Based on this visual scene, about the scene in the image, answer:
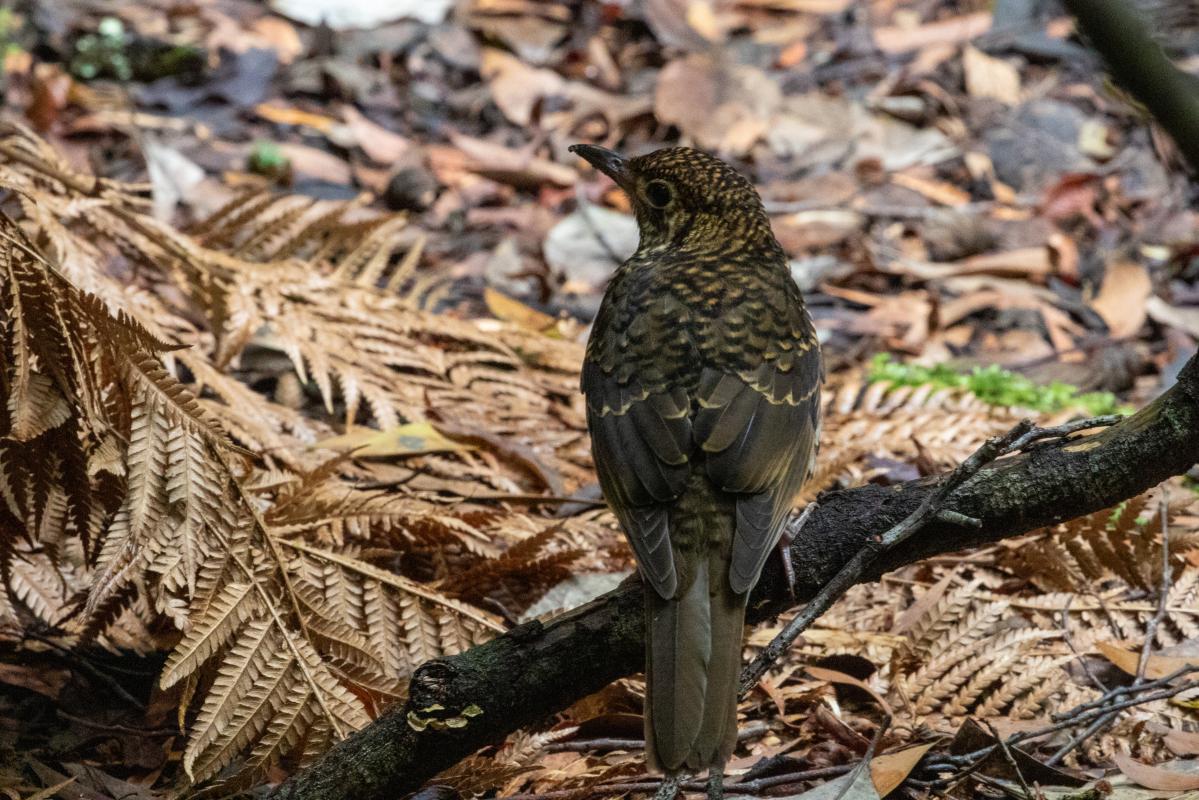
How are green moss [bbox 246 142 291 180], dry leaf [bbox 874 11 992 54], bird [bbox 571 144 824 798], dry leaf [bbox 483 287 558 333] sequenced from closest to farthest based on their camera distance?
bird [bbox 571 144 824 798] < dry leaf [bbox 483 287 558 333] < green moss [bbox 246 142 291 180] < dry leaf [bbox 874 11 992 54]

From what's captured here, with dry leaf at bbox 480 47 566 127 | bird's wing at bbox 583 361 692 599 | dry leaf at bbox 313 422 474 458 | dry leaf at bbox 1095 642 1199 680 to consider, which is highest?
bird's wing at bbox 583 361 692 599

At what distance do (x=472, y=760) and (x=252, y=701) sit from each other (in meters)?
0.54

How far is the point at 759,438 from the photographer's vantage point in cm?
329

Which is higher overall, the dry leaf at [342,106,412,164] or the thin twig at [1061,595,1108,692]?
the dry leaf at [342,106,412,164]

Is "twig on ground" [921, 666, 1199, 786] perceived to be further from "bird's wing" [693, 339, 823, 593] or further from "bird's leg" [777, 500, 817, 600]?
"bird's wing" [693, 339, 823, 593]

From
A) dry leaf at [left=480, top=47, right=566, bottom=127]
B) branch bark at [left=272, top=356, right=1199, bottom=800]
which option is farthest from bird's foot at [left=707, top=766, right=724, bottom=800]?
dry leaf at [left=480, top=47, right=566, bottom=127]

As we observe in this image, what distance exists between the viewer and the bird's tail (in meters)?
2.56

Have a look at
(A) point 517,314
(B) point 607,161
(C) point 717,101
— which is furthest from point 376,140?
(B) point 607,161

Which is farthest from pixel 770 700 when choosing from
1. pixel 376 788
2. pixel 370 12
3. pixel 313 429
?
pixel 370 12

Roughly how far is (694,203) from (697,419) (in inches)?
Result: 47.2

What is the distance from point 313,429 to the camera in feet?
15.4

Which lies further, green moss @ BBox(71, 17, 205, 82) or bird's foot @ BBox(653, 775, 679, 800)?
green moss @ BBox(71, 17, 205, 82)

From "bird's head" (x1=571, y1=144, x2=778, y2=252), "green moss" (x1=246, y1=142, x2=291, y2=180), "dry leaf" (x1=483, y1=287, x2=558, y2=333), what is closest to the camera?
"bird's head" (x1=571, y1=144, x2=778, y2=252)

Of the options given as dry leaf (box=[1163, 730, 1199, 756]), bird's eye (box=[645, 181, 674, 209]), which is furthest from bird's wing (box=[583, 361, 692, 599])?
dry leaf (box=[1163, 730, 1199, 756])
